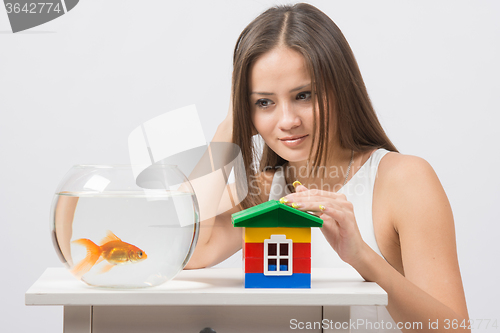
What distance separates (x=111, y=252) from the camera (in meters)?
0.67

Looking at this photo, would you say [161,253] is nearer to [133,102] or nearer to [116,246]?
[116,246]

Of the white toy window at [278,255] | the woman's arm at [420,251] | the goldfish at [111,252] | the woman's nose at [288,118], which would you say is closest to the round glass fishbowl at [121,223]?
the goldfish at [111,252]

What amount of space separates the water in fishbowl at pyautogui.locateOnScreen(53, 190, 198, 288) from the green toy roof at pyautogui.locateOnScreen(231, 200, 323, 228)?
8 centimetres

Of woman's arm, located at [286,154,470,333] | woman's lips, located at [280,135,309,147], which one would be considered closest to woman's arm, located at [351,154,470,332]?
woman's arm, located at [286,154,470,333]

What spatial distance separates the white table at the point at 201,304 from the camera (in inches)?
28.2

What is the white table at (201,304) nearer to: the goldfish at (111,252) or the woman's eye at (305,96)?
the goldfish at (111,252)

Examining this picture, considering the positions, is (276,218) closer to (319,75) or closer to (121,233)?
(121,233)

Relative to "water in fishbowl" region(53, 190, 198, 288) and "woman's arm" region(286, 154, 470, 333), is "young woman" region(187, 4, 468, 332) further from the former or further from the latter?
"water in fishbowl" region(53, 190, 198, 288)

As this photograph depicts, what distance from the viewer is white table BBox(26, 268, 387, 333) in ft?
2.35

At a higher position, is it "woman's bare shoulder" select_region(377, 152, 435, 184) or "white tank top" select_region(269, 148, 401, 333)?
"woman's bare shoulder" select_region(377, 152, 435, 184)

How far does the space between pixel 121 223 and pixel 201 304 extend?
16 cm

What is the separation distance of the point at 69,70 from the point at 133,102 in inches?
12.3

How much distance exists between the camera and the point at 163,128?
129 cm

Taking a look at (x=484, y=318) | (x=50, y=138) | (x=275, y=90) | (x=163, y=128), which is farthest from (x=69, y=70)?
A: (x=484, y=318)
